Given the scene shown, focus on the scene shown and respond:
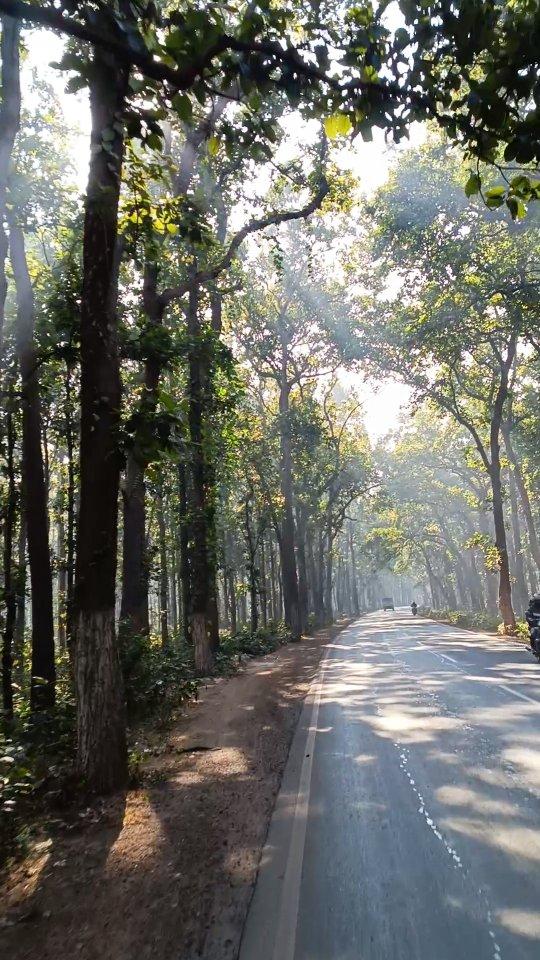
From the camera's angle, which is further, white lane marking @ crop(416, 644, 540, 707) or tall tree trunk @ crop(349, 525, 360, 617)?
tall tree trunk @ crop(349, 525, 360, 617)

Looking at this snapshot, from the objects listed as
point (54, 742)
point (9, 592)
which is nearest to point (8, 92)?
point (9, 592)

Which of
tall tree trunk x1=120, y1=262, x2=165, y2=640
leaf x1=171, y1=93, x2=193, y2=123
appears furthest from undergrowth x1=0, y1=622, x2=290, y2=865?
leaf x1=171, y1=93, x2=193, y2=123

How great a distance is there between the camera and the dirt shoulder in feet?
12.5

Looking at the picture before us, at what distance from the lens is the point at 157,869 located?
4797 millimetres

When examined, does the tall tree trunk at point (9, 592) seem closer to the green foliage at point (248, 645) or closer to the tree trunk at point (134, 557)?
the tree trunk at point (134, 557)

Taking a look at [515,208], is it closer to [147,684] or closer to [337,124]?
[337,124]

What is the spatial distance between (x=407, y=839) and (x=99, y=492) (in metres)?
4.28

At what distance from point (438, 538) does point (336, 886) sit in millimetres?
56551

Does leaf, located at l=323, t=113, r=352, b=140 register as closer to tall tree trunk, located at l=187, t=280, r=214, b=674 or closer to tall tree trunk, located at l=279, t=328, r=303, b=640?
tall tree trunk, located at l=187, t=280, r=214, b=674

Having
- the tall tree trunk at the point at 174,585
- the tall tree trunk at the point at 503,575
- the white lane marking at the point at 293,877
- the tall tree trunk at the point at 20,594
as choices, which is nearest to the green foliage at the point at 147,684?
the tall tree trunk at the point at 20,594

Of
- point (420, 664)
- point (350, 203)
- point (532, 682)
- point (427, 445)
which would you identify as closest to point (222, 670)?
point (420, 664)

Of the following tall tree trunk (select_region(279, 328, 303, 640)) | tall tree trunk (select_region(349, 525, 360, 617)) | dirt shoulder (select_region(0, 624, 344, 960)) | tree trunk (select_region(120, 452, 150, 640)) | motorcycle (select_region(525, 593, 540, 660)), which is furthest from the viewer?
tall tree trunk (select_region(349, 525, 360, 617))

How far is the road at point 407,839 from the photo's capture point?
12.0ft

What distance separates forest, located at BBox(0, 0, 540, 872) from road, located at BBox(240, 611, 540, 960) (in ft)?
7.87
